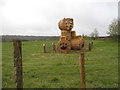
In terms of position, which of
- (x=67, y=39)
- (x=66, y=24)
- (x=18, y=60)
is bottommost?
(x=18, y=60)

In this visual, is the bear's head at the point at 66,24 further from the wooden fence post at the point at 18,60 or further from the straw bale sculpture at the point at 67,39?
the wooden fence post at the point at 18,60

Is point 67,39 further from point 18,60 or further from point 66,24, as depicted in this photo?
point 18,60

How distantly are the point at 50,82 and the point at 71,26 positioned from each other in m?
6.78

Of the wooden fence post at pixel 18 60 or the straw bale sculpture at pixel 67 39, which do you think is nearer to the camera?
the wooden fence post at pixel 18 60

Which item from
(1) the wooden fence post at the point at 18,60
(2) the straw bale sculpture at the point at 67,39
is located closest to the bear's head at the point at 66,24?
(2) the straw bale sculpture at the point at 67,39

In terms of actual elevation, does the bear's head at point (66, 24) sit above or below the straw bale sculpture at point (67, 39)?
above

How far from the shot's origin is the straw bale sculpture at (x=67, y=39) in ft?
39.2

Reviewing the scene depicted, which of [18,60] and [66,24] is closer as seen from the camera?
[18,60]

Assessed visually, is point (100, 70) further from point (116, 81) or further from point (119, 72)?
point (116, 81)

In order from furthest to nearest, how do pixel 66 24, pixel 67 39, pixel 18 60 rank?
pixel 67 39 → pixel 66 24 → pixel 18 60

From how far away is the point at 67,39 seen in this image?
480 inches

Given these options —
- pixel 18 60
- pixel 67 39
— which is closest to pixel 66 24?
pixel 67 39

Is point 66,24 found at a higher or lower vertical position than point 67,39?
higher

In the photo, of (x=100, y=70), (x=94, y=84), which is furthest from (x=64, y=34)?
(x=94, y=84)
